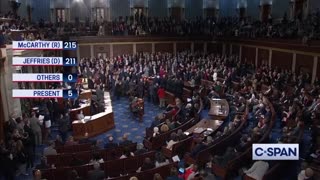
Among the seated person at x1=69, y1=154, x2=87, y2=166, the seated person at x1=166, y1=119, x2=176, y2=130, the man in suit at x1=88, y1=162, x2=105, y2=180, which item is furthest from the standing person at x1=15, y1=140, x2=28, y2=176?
the seated person at x1=166, y1=119, x2=176, y2=130

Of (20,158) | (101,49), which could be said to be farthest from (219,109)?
(101,49)

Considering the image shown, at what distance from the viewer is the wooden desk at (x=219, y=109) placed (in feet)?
49.2

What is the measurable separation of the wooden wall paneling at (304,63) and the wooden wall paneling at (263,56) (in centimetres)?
328

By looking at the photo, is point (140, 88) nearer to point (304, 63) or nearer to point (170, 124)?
point (170, 124)

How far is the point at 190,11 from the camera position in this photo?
3269 centimetres

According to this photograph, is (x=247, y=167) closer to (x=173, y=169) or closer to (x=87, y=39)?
(x=173, y=169)

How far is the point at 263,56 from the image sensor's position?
2330 cm

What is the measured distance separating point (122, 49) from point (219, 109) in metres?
14.6

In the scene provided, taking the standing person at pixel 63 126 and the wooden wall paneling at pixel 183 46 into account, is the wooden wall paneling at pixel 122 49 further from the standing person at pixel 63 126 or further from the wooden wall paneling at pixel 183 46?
the standing person at pixel 63 126

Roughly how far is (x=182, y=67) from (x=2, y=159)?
47.7ft

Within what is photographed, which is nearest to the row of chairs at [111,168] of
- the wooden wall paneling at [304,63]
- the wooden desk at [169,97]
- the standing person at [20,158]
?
the standing person at [20,158]

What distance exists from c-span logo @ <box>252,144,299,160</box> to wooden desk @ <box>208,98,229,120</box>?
5057 mm

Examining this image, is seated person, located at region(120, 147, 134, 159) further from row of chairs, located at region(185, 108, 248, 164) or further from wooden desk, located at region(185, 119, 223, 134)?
wooden desk, located at region(185, 119, 223, 134)

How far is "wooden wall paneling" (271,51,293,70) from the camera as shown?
20.5 m
